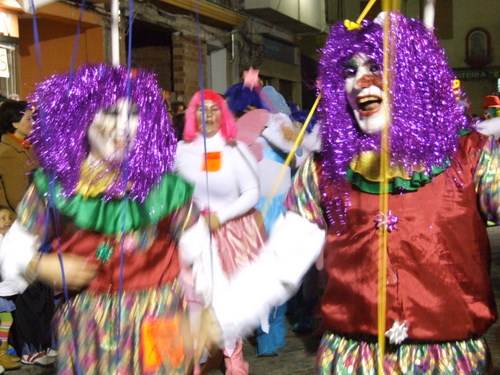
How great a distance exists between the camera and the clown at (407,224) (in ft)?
9.63

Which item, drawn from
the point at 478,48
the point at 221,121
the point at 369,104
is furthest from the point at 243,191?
the point at 478,48

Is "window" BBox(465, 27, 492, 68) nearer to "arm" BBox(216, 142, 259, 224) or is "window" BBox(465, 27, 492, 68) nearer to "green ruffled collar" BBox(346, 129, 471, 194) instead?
"arm" BBox(216, 142, 259, 224)

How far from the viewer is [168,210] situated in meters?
2.76

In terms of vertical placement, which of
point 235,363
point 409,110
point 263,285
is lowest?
point 235,363

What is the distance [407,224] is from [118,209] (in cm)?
99

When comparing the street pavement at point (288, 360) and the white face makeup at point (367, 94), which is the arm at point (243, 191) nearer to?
the street pavement at point (288, 360)

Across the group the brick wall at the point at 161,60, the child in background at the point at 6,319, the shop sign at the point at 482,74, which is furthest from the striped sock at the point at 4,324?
the shop sign at the point at 482,74

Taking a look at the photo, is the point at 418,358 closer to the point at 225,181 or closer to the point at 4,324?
the point at 225,181

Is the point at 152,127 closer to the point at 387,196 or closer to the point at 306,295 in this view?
the point at 387,196

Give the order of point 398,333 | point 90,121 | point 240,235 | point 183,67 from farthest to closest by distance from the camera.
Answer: point 183,67 → point 240,235 → point 398,333 → point 90,121

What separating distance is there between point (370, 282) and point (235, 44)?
13016mm

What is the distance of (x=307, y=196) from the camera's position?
315 centimetres

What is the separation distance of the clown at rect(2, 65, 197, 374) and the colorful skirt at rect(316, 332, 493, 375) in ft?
2.04

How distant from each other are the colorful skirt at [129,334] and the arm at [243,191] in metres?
2.12
